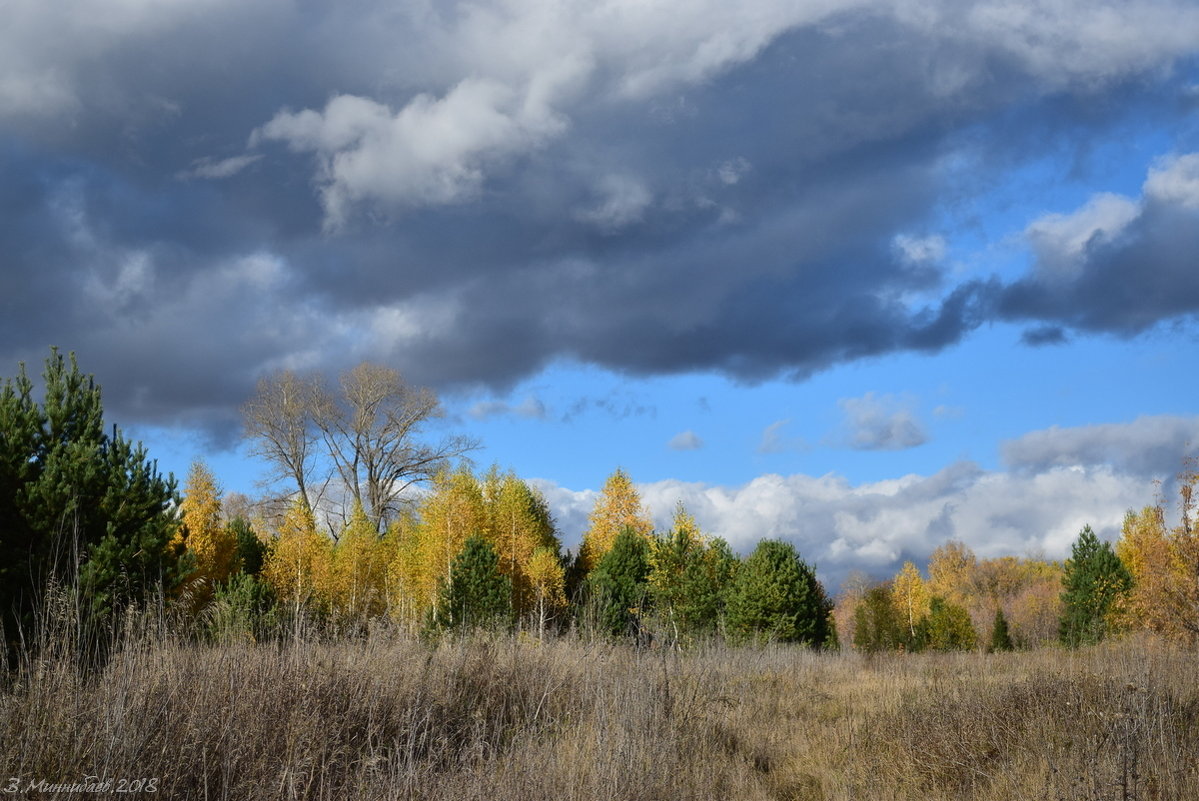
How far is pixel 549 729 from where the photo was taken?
30.8ft

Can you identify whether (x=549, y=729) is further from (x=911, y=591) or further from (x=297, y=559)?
(x=911, y=591)

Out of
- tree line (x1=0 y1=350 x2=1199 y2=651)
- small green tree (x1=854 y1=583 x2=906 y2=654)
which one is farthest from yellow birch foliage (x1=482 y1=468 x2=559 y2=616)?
small green tree (x1=854 y1=583 x2=906 y2=654)

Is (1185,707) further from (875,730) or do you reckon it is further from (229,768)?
(229,768)

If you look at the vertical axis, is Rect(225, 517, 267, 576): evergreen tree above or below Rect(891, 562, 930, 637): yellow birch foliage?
above

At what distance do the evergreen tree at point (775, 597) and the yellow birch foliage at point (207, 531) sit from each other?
18514 mm

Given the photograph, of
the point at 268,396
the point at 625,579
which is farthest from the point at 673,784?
the point at 268,396

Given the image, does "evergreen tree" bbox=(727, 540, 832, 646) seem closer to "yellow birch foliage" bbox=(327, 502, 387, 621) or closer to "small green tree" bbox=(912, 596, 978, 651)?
"small green tree" bbox=(912, 596, 978, 651)

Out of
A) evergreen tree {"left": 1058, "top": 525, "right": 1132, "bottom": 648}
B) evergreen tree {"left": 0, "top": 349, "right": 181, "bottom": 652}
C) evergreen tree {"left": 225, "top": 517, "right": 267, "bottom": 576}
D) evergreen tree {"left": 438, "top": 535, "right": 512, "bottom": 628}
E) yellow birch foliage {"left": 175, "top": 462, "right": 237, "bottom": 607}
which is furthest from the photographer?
evergreen tree {"left": 225, "top": 517, "right": 267, "bottom": 576}

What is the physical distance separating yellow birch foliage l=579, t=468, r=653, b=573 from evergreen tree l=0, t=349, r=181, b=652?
29664 mm

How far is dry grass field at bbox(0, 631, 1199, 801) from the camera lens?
6.03 m

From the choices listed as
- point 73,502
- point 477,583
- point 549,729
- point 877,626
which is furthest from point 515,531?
point 549,729

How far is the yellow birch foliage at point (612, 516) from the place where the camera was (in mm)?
46500

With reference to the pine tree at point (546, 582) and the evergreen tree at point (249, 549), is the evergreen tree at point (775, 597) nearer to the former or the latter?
the pine tree at point (546, 582)

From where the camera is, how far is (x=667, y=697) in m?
8.69
